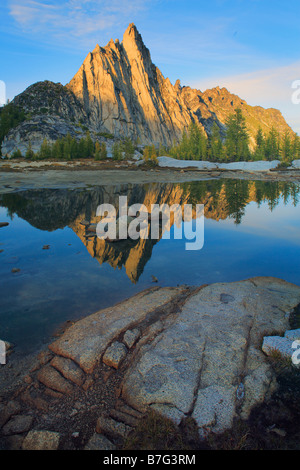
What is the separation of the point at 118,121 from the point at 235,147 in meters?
82.5

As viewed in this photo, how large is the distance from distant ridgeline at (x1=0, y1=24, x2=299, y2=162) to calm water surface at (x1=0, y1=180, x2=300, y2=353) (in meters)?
51.7

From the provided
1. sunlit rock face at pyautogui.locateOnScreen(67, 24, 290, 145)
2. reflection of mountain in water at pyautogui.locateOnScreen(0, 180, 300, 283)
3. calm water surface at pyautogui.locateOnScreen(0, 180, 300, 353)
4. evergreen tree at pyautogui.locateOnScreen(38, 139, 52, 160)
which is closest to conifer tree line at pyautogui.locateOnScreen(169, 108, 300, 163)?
evergreen tree at pyautogui.locateOnScreen(38, 139, 52, 160)

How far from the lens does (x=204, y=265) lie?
32.3ft

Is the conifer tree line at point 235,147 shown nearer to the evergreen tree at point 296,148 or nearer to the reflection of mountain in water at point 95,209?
the evergreen tree at point 296,148

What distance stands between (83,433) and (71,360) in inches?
57.8

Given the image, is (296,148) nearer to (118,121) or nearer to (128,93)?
(118,121)

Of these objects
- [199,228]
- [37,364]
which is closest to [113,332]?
[37,364]

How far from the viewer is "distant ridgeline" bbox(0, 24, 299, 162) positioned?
71.3 meters

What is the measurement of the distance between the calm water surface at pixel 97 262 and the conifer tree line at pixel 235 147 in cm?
5651

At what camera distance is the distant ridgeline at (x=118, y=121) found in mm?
71325

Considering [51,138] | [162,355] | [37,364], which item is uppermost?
[51,138]

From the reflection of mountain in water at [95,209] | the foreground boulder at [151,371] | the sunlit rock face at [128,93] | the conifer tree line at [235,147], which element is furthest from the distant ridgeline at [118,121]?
the foreground boulder at [151,371]

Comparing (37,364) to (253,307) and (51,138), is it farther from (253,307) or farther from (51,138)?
(51,138)

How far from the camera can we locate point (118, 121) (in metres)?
135
